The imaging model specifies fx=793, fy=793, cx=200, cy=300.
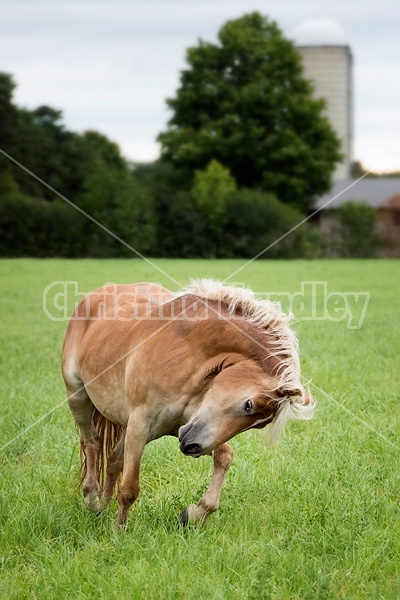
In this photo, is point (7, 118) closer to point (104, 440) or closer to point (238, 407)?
point (104, 440)

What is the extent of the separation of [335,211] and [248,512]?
3627 centimetres

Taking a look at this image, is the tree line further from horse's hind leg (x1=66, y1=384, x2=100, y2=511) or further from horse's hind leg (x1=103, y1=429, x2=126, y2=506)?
horse's hind leg (x1=103, y1=429, x2=126, y2=506)

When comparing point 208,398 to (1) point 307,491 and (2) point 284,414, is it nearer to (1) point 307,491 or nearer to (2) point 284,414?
A: (2) point 284,414

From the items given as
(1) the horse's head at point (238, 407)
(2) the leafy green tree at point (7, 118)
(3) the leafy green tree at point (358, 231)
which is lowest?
(3) the leafy green tree at point (358, 231)

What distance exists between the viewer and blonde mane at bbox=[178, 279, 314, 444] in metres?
3.92

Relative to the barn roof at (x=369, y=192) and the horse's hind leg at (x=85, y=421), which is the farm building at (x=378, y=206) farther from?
the horse's hind leg at (x=85, y=421)

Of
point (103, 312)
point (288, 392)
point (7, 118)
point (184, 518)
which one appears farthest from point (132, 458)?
point (7, 118)

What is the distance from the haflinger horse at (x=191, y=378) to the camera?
3863 millimetres

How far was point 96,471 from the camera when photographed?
520 centimetres

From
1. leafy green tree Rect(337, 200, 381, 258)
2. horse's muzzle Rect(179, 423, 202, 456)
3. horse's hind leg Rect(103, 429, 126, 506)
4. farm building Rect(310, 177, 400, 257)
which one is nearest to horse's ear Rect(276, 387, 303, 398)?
horse's muzzle Rect(179, 423, 202, 456)

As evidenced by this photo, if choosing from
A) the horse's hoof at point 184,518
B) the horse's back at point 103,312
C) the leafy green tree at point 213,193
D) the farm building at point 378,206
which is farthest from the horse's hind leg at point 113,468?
the leafy green tree at point 213,193

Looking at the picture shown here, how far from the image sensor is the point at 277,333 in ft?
13.6

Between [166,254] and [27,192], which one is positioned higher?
[27,192]

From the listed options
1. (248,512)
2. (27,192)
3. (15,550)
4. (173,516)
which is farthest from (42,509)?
(27,192)
